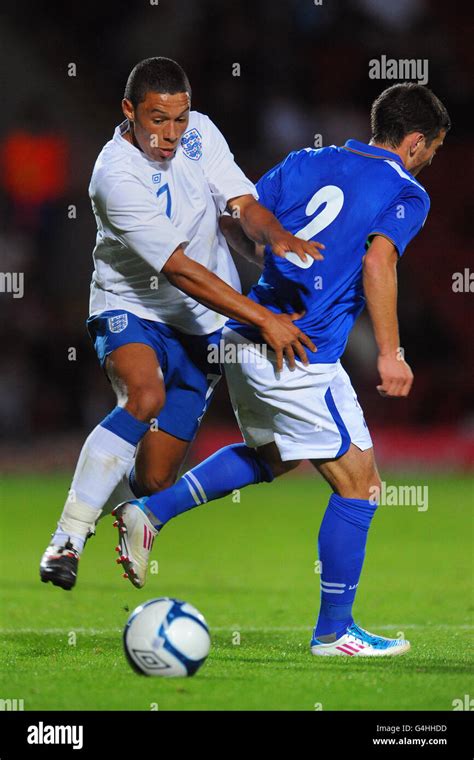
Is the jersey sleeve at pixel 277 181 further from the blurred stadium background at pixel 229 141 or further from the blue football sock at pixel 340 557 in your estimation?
the blurred stadium background at pixel 229 141

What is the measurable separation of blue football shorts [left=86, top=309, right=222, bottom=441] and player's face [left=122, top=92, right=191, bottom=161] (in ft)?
2.34

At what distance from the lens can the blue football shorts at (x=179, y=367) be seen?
5258 millimetres

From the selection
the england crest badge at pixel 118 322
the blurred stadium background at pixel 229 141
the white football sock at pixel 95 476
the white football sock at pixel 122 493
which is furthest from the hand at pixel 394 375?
the blurred stadium background at pixel 229 141

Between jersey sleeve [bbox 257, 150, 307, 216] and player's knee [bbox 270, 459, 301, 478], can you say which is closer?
jersey sleeve [bbox 257, 150, 307, 216]

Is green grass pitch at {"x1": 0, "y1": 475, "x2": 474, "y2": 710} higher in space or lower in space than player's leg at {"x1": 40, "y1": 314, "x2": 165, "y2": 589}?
lower

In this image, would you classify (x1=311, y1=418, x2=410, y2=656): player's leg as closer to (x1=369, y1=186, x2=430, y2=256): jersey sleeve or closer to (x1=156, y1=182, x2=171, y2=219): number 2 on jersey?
(x1=369, y1=186, x2=430, y2=256): jersey sleeve

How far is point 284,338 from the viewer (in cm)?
471

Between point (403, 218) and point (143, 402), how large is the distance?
1243 mm

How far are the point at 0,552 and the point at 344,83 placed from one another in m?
A: 8.85

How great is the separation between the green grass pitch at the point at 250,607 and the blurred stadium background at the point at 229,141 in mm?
1882

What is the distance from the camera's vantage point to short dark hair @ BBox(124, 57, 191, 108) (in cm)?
483

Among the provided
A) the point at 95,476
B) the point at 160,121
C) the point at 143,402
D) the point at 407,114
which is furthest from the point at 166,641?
the point at 407,114

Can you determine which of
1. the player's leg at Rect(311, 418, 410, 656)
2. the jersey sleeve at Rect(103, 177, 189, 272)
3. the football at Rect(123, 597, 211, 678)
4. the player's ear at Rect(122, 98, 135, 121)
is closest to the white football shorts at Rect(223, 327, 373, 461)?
the player's leg at Rect(311, 418, 410, 656)
